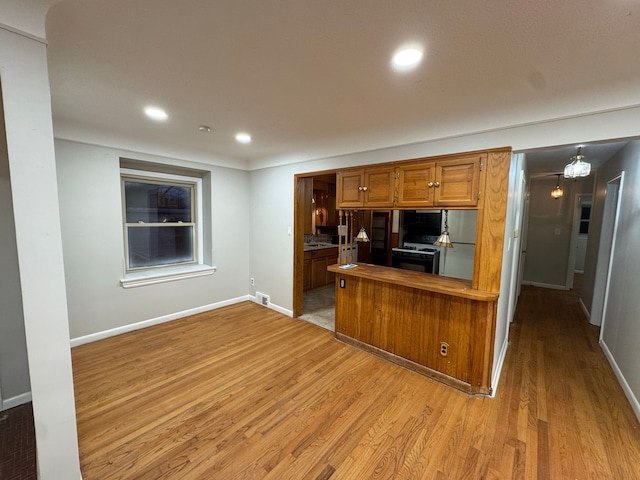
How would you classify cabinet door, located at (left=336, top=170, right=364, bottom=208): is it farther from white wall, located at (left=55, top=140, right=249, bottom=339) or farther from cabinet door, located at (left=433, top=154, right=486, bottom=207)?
white wall, located at (left=55, top=140, right=249, bottom=339)

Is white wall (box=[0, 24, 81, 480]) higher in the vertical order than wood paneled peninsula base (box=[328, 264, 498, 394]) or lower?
higher

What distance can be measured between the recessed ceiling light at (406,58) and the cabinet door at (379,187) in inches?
50.2

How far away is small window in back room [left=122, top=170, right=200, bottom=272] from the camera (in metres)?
3.65

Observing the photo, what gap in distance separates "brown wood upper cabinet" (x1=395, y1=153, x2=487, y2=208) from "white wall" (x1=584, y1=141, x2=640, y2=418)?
1.78m

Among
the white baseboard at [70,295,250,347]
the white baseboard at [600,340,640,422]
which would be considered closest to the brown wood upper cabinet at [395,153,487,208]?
the white baseboard at [600,340,640,422]

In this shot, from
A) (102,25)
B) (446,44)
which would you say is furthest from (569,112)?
(102,25)

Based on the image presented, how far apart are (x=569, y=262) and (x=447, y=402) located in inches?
218

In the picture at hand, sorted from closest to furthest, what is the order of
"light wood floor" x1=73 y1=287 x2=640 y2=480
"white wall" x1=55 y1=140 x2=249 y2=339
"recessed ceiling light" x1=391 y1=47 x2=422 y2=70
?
"recessed ceiling light" x1=391 y1=47 x2=422 y2=70 → "light wood floor" x1=73 y1=287 x2=640 y2=480 → "white wall" x1=55 y1=140 x2=249 y2=339

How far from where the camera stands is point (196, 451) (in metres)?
1.72

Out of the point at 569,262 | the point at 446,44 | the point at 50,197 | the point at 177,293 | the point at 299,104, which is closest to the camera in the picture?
the point at 50,197

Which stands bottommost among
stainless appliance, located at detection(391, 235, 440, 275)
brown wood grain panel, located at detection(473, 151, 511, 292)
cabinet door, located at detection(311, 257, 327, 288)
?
cabinet door, located at detection(311, 257, 327, 288)

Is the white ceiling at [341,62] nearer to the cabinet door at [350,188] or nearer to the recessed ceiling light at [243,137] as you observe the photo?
the recessed ceiling light at [243,137]

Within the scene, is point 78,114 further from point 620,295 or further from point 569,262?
point 569,262

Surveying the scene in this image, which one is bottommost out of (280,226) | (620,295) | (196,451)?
(196,451)
